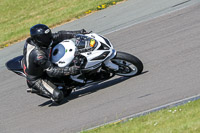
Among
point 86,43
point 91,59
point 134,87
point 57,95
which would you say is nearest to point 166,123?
point 134,87

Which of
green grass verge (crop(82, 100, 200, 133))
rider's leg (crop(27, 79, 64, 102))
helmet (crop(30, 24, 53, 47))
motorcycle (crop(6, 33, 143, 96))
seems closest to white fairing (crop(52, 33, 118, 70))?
motorcycle (crop(6, 33, 143, 96))

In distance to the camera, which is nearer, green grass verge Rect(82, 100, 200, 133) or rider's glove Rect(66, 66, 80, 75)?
green grass verge Rect(82, 100, 200, 133)

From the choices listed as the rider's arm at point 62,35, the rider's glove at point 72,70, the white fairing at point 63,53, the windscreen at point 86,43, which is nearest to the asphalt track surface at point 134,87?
the rider's glove at point 72,70

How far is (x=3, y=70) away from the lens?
498 inches

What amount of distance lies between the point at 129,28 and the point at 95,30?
167cm

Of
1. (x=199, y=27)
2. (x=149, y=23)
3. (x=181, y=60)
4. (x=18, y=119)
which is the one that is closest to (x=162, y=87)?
(x=181, y=60)

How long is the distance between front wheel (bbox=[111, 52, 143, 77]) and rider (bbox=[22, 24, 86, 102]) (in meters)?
0.90

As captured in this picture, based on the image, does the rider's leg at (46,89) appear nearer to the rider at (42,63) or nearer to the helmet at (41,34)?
the rider at (42,63)

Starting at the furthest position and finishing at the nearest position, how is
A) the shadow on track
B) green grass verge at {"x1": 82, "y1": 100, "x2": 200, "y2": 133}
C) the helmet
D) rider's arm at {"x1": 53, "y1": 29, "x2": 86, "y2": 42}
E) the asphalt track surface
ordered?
the shadow on track, rider's arm at {"x1": 53, "y1": 29, "x2": 86, "y2": 42}, the helmet, the asphalt track surface, green grass verge at {"x1": 82, "y1": 100, "x2": 200, "y2": 133}

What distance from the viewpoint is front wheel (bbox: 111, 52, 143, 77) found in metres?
8.03

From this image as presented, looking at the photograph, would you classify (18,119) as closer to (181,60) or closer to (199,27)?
(181,60)

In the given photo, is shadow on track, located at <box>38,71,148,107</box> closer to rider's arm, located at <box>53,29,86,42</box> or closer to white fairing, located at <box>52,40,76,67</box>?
white fairing, located at <box>52,40,76,67</box>

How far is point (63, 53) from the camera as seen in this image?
26.3ft

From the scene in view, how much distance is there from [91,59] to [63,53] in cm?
57
